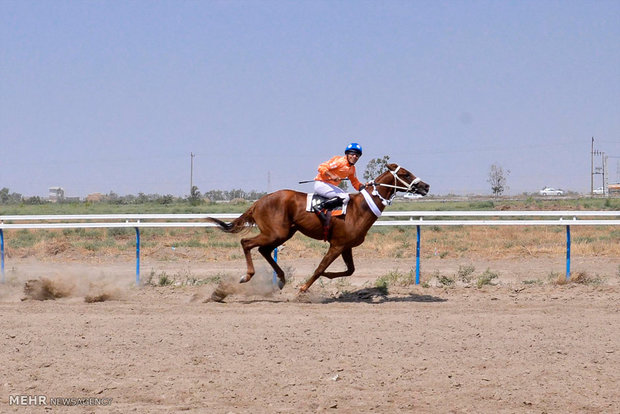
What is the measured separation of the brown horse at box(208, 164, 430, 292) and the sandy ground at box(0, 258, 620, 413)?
696 millimetres

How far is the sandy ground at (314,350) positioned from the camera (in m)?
6.18

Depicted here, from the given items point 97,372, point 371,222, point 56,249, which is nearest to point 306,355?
point 97,372

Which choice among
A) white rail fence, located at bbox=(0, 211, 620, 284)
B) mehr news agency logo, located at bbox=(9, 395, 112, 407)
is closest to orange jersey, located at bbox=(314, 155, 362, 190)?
white rail fence, located at bbox=(0, 211, 620, 284)

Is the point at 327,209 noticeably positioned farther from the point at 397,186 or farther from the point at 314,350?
the point at 314,350

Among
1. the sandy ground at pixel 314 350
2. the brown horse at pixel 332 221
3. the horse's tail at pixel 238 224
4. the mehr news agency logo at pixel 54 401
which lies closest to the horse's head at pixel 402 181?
the brown horse at pixel 332 221

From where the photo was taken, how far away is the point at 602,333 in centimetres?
820

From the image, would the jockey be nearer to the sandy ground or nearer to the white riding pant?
the white riding pant

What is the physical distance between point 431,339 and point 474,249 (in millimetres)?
12145

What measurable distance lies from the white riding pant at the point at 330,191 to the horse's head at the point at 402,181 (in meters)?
0.68

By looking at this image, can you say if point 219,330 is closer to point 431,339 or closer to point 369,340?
point 369,340

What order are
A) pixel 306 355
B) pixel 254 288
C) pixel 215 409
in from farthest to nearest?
pixel 254 288 → pixel 306 355 → pixel 215 409

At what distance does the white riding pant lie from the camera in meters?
11.2

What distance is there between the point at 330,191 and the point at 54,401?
593 cm

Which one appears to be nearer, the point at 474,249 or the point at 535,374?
the point at 535,374
